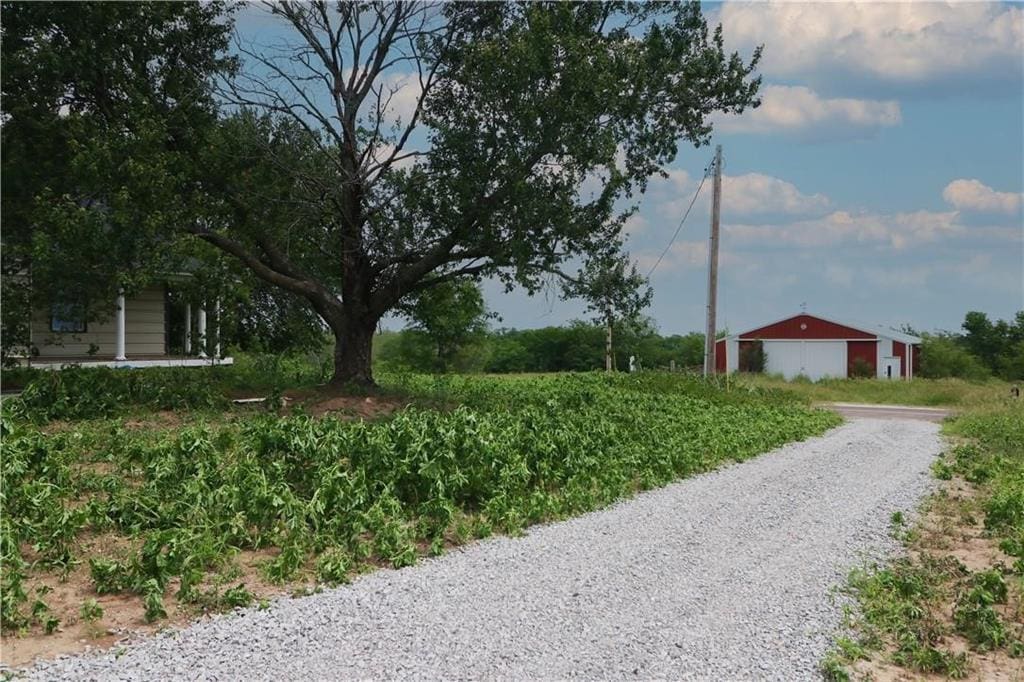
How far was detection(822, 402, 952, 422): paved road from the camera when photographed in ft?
72.6

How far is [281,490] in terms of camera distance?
270 inches

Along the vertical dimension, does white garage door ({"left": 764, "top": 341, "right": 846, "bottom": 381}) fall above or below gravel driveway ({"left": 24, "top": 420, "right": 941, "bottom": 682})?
above

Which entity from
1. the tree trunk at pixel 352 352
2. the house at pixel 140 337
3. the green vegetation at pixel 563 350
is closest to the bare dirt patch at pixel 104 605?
the tree trunk at pixel 352 352

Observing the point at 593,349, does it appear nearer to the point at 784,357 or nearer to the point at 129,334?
the point at 784,357

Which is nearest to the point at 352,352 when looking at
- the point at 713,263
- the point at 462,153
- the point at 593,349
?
the point at 462,153

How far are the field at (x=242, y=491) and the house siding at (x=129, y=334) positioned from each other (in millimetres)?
7965

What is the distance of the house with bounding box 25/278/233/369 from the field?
736cm

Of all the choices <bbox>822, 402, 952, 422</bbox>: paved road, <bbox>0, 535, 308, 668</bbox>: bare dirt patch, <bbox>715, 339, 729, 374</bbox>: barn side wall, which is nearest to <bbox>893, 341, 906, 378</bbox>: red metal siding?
<bbox>715, 339, 729, 374</bbox>: barn side wall

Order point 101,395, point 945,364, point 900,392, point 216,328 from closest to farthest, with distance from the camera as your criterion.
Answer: point 101,395 < point 216,328 < point 900,392 < point 945,364

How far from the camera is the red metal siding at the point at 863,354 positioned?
140 ft

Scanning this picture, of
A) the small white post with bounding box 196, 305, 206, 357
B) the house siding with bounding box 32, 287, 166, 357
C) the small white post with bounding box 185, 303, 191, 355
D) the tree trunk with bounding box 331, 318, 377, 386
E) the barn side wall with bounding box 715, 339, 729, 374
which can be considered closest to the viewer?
the tree trunk with bounding box 331, 318, 377, 386

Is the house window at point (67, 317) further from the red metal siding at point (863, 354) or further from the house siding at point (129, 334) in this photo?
the red metal siding at point (863, 354)

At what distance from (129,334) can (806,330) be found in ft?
108

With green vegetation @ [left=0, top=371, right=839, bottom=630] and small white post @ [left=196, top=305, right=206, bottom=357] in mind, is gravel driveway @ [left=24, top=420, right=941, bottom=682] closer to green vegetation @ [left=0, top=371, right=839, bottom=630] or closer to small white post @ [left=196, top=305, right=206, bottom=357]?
green vegetation @ [left=0, top=371, right=839, bottom=630]
